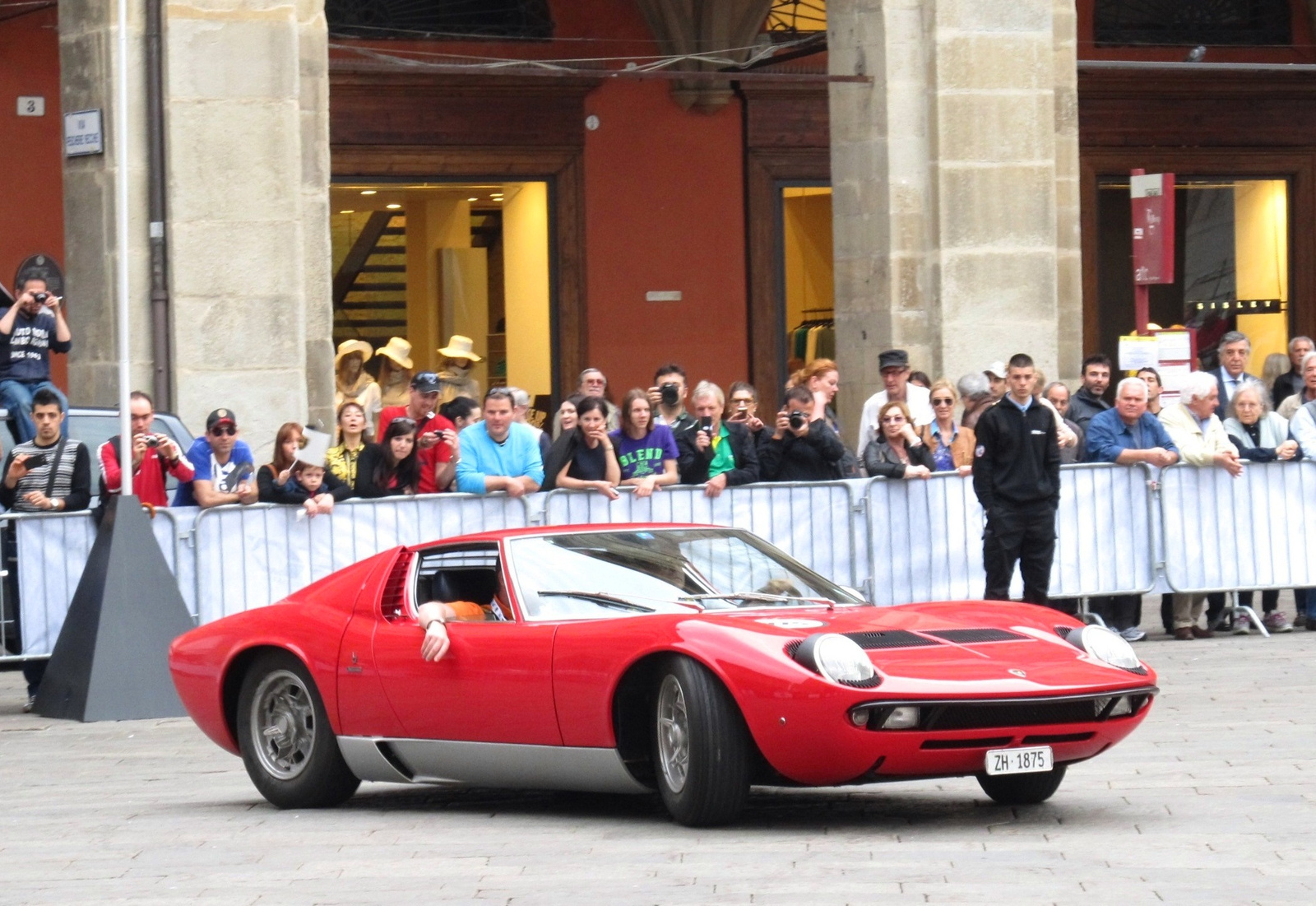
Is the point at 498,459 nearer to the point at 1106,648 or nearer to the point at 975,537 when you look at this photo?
the point at 975,537

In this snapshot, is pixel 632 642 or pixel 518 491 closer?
pixel 632 642

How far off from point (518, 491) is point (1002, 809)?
6195 mm

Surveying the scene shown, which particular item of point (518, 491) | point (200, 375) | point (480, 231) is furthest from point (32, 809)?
point (480, 231)

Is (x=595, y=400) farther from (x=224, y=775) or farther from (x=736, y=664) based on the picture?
(x=736, y=664)

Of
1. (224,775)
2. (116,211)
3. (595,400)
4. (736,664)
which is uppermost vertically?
(116,211)

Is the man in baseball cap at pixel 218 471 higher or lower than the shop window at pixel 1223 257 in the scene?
lower

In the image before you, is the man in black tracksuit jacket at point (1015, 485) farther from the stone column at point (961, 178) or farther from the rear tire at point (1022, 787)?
the rear tire at point (1022, 787)

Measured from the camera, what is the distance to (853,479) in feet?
48.6

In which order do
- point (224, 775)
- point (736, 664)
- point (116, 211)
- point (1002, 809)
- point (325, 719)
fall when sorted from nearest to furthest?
1. point (736, 664)
2. point (1002, 809)
3. point (325, 719)
4. point (224, 775)
5. point (116, 211)

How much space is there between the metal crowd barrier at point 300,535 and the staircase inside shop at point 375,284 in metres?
10.2

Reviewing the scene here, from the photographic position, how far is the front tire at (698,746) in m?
7.65

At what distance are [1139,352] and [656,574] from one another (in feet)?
31.2

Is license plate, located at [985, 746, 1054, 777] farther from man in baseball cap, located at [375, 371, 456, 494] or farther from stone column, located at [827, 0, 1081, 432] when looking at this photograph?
stone column, located at [827, 0, 1081, 432]

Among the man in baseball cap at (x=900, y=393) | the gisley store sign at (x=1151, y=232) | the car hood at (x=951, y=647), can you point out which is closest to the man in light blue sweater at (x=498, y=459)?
A: the man in baseball cap at (x=900, y=393)
